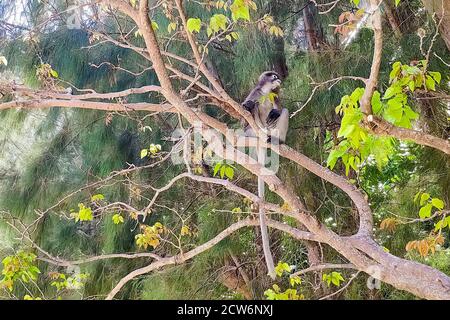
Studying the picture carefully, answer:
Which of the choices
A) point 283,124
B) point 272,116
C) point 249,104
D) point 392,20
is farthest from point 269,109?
point 392,20

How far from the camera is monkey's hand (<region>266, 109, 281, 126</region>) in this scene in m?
2.37

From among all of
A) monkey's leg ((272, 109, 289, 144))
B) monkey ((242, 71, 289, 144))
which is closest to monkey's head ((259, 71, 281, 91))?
monkey ((242, 71, 289, 144))

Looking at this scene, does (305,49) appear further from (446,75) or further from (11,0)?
(11,0)

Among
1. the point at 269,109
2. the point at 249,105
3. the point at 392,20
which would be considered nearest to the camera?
the point at 392,20

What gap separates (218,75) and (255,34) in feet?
→ 0.98

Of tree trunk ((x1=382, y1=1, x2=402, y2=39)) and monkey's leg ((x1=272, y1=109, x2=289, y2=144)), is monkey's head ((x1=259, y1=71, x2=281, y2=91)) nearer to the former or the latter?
monkey's leg ((x1=272, y1=109, x2=289, y2=144))

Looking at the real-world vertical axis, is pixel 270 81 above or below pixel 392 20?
below

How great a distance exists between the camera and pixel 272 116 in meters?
2.42

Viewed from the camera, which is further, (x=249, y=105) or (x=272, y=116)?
(x=272, y=116)

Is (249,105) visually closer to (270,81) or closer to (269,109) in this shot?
(270,81)

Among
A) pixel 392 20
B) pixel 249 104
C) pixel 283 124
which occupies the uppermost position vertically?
pixel 392 20

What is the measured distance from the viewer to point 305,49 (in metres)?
2.42

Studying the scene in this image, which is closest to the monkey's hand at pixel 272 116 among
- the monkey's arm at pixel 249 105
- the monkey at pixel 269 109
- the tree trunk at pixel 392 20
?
the monkey at pixel 269 109

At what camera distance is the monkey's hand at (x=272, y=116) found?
2.37 m
